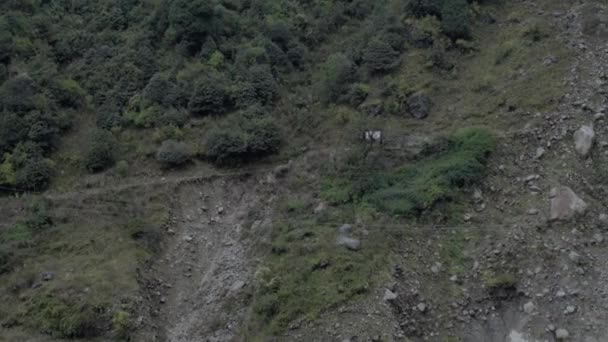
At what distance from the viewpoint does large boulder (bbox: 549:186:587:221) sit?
817 inches

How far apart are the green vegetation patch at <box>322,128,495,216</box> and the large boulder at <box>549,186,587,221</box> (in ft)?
8.86

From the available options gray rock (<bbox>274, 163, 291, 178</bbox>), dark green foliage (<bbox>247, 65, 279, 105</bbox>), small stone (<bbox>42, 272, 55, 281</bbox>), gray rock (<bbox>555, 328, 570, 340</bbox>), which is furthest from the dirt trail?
gray rock (<bbox>555, 328, 570, 340</bbox>)

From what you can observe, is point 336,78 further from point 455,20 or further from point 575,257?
point 575,257

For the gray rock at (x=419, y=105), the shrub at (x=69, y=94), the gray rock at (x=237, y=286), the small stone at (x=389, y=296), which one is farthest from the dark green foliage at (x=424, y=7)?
the shrub at (x=69, y=94)

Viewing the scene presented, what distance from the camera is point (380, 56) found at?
28.9 metres

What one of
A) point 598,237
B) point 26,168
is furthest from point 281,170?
point 598,237

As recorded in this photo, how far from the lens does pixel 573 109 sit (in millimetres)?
23359

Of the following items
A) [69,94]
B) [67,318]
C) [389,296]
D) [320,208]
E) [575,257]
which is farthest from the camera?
[69,94]

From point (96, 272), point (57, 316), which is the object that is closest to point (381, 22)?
point (96, 272)

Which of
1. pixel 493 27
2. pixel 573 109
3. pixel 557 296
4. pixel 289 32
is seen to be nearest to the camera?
pixel 557 296

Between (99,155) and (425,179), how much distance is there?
13.4 m

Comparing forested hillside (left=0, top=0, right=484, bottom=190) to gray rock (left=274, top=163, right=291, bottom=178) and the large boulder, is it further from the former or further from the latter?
the large boulder

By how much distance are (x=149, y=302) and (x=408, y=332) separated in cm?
855

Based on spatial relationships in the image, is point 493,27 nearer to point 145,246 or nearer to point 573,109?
point 573,109
